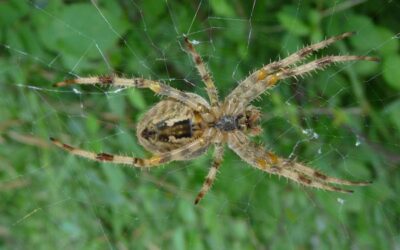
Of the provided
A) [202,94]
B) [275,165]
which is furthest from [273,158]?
[202,94]

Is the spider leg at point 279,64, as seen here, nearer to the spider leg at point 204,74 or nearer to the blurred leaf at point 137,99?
the spider leg at point 204,74

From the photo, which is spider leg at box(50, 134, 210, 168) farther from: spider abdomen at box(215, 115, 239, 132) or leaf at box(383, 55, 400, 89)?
leaf at box(383, 55, 400, 89)

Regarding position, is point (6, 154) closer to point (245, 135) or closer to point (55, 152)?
point (55, 152)

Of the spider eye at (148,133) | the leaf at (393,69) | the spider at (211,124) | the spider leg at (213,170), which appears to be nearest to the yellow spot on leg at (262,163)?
the spider at (211,124)

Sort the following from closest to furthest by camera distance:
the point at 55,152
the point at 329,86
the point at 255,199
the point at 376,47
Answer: the point at 376,47 → the point at 329,86 → the point at 255,199 → the point at 55,152

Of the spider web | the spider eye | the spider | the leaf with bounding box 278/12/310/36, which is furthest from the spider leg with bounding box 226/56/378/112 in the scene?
the spider eye

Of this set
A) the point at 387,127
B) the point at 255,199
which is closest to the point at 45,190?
the point at 255,199

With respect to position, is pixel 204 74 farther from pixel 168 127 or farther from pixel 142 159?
pixel 142 159
